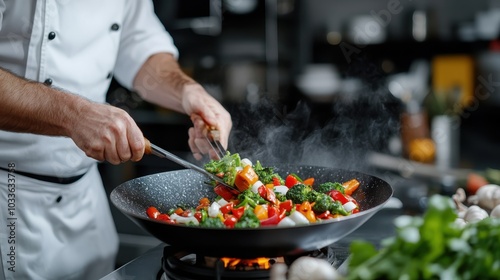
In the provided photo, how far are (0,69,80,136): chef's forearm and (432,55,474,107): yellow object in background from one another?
2.86 metres

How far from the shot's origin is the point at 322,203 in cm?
128

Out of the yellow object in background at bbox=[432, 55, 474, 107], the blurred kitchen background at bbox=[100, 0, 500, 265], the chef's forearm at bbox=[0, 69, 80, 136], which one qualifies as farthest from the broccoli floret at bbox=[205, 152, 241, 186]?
the yellow object in background at bbox=[432, 55, 474, 107]

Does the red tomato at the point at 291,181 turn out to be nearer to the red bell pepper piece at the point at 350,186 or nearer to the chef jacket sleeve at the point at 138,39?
the red bell pepper piece at the point at 350,186

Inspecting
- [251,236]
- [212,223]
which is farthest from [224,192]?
[251,236]

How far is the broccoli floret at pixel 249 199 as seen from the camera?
130 cm

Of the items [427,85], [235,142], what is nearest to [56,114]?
[235,142]

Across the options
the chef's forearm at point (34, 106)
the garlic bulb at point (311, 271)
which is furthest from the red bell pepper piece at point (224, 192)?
the garlic bulb at point (311, 271)

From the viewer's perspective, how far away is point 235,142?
211 cm

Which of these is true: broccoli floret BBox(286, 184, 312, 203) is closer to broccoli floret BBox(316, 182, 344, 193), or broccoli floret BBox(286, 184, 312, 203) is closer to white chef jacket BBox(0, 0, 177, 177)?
broccoli floret BBox(316, 182, 344, 193)

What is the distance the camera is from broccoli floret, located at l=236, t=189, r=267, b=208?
4.27 feet

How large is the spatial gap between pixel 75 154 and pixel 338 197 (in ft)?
2.75

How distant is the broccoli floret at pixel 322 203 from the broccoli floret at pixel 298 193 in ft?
0.10

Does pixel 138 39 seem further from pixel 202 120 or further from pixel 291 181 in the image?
pixel 291 181

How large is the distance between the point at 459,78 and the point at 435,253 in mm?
3120
